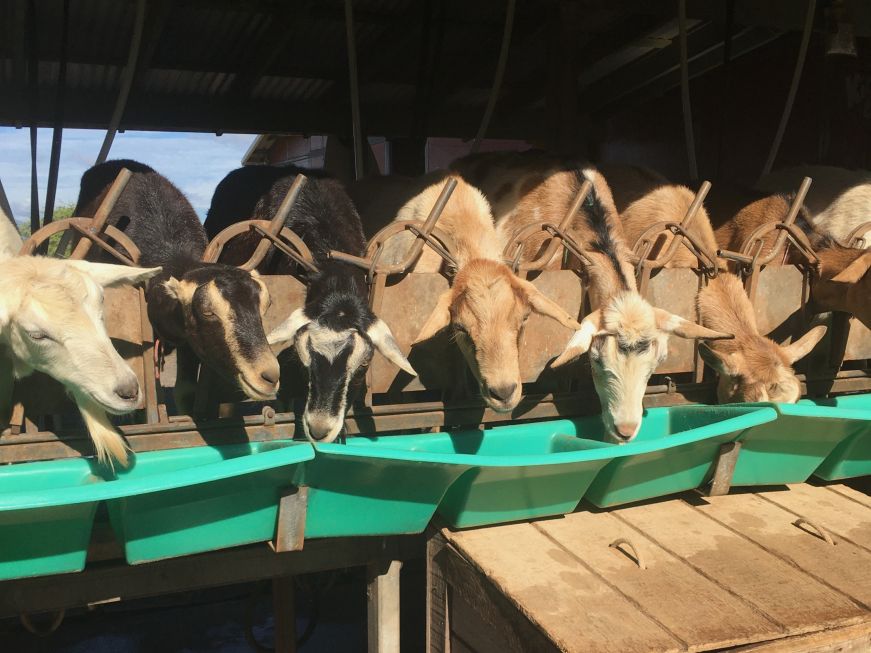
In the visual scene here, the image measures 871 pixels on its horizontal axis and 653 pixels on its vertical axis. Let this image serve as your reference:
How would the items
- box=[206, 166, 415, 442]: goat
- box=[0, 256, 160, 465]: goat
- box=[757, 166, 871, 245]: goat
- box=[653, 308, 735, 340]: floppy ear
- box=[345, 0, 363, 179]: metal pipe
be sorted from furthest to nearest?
box=[757, 166, 871, 245]: goat → box=[345, 0, 363, 179]: metal pipe → box=[653, 308, 735, 340]: floppy ear → box=[206, 166, 415, 442]: goat → box=[0, 256, 160, 465]: goat

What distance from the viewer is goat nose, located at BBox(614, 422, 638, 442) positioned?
3.30 meters

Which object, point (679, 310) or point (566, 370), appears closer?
point (566, 370)

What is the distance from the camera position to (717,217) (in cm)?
524

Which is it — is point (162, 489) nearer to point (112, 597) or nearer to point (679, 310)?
point (112, 597)

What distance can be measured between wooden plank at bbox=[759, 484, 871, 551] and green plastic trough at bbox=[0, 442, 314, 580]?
2.14 m

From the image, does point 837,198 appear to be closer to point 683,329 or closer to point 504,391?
point 683,329

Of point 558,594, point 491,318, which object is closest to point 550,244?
point 491,318

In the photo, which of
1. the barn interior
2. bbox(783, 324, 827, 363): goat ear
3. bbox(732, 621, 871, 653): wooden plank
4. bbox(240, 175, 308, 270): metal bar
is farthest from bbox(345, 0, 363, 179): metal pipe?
bbox(732, 621, 871, 653): wooden plank

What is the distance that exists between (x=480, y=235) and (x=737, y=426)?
4.99 feet

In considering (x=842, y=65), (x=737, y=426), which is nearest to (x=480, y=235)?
(x=737, y=426)

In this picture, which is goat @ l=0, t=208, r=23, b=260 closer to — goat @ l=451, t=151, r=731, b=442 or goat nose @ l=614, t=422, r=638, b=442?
goat @ l=451, t=151, r=731, b=442

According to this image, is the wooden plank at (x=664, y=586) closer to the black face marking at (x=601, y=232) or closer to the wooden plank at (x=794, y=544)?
the wooden plank at (x=794, y=544)

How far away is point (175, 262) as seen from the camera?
3.27 metres

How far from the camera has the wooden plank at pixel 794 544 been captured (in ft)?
9.18
